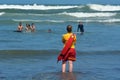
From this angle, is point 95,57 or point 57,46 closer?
point 95,57

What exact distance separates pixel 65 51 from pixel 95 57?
5.16 meters

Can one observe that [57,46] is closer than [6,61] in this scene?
No

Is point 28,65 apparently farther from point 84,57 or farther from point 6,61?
point 84,57

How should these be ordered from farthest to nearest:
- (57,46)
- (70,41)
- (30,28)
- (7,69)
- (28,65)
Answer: (30,28) < (57,46) < (28,65) < (7,69) < (70,41)

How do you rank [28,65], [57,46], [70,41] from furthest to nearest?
1. [57,46]
2. [28,65]
3. [70,41]

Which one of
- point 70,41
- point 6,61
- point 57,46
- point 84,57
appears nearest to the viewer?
point 70,41

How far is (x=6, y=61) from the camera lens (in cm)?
1714

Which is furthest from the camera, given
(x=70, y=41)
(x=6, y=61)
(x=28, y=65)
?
(x=6, y=61)

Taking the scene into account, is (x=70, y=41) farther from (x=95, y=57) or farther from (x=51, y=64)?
(x=95, y=57)

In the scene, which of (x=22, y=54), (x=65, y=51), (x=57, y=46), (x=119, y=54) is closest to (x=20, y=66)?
(x=65, y=51)

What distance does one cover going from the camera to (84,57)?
18.6m

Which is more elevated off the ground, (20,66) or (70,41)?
(70,41)

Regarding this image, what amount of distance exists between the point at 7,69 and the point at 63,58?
208 centimetres

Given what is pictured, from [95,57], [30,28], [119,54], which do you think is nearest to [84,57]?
[95,57]
